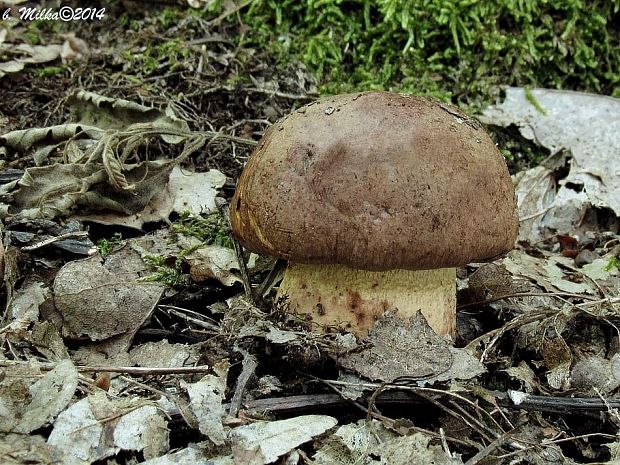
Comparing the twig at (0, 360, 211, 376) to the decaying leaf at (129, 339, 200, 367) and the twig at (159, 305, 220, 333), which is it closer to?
the decaying leaf at (129, 339, 200, 367)

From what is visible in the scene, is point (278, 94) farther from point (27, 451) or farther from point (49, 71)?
point (27, 451)

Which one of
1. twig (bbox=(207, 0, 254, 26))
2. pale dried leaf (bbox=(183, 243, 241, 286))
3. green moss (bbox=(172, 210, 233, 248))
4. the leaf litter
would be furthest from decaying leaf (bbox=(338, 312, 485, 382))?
twig (bbox=(207, 0, 254, 26))

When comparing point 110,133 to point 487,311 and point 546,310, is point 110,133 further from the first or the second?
point 546,310

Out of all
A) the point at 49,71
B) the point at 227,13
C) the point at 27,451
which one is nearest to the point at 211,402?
the point at 27,451

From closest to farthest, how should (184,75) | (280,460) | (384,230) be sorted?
(280,460) < (384,230) < (184,75)

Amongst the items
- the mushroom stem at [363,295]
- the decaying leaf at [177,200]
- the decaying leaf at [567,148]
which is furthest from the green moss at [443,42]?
the mushroom stem at [363,295]

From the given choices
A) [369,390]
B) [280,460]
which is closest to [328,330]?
[369,390]

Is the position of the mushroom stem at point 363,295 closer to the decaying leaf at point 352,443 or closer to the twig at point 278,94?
the decaying leaf at point 352,443
